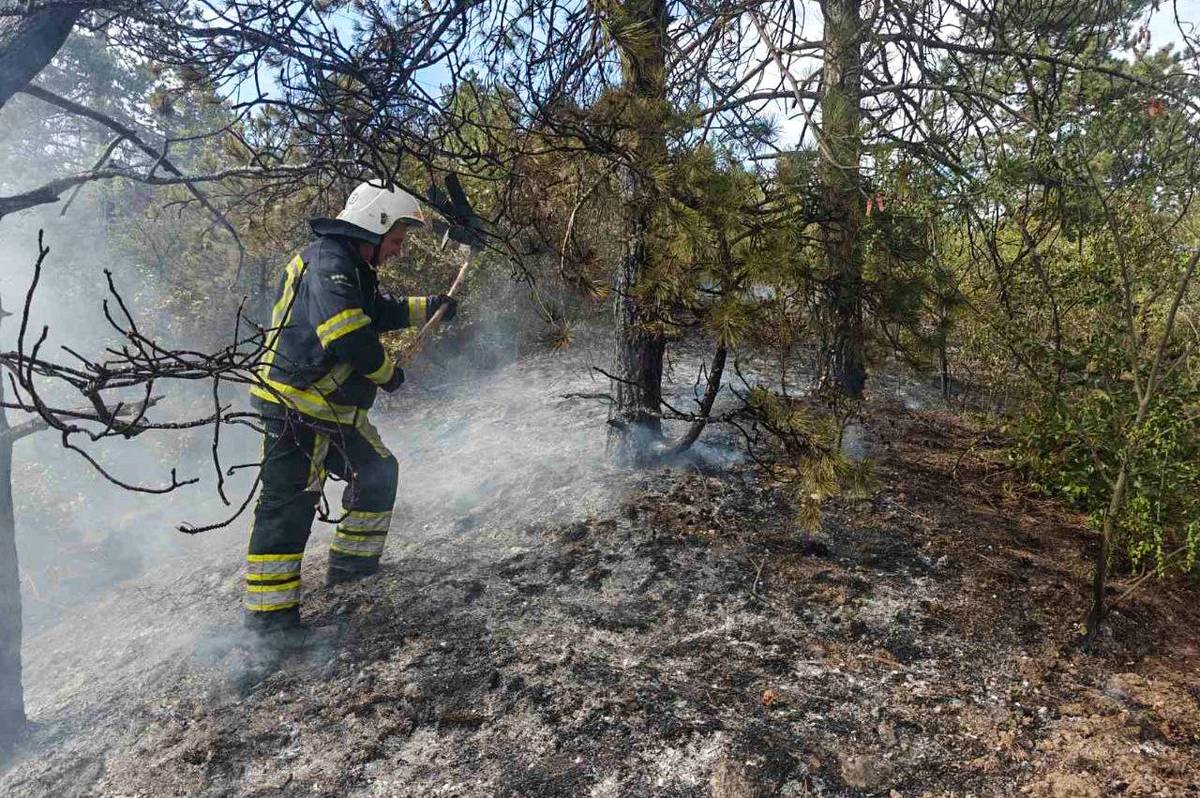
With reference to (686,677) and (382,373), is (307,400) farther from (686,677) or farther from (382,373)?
(686,677)

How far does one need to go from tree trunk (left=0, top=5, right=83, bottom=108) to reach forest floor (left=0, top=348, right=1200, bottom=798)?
2580mm

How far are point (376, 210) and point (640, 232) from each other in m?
1.34

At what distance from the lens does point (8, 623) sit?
320cm

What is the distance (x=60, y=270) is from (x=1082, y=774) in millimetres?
15398

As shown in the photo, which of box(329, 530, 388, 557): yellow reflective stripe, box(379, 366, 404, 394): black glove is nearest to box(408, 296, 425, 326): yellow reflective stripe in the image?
box(379, 366, 404, 394): black glove

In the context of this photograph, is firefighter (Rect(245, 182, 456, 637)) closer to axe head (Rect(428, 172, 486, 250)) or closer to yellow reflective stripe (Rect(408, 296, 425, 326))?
yellow reflective stripe (Rect(408, 296, 425, 326))

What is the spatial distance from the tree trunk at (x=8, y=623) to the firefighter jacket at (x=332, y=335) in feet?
3.62

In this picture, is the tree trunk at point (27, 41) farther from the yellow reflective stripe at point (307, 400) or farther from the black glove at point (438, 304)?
the black glove at point (438, 304)

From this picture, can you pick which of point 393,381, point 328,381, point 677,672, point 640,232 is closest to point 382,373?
point 393,381

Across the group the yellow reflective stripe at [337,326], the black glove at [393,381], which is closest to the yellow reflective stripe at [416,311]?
the black glove at [393,381]

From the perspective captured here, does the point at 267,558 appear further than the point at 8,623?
Yes

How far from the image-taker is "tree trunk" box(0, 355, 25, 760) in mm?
3102

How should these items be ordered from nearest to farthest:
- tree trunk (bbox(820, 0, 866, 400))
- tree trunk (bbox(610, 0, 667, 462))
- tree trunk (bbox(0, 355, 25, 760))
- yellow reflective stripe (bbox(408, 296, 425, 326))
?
tree trunk (bbox(820, 0, 866, 400))
tree trunk (bbox(610, 0, 667, 462))
tree trunk (bbox(0, 355, 25, 760))
yellow reflective stripe (bbox(408, 296, 425, 326))

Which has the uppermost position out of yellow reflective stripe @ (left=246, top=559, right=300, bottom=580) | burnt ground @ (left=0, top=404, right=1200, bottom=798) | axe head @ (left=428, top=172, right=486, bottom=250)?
axe head @ (left=428, top=172, right=486, bottom=250)
